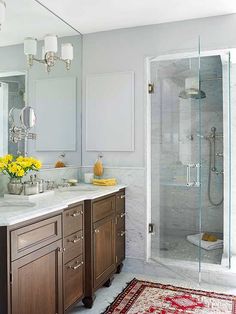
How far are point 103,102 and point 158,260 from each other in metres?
1.71

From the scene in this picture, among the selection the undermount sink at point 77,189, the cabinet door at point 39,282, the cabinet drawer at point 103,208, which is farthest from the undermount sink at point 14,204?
the undermount sink at point 77,189

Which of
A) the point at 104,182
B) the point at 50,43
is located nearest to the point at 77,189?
the point at 104,182

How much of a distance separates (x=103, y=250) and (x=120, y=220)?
48cm

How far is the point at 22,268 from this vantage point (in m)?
1.78

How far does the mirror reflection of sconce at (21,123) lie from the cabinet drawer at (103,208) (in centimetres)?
82

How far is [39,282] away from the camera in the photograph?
1917 millimetres

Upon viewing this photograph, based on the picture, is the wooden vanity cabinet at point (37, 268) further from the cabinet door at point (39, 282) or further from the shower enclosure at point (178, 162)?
the shower enclosure at point (178, 162)

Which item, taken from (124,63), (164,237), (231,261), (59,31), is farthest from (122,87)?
(231,261)

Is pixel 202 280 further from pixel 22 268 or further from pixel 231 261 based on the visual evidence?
pixel 22 268

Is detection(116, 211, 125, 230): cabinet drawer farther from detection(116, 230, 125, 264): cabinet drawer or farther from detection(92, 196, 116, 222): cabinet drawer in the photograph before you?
detection(92, 196, 116, 222): cabinet drawer

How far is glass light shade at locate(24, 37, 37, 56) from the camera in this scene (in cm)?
275

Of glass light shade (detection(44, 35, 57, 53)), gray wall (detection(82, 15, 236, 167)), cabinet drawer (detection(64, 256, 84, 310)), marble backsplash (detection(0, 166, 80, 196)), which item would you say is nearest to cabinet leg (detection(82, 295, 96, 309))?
cabinet drawer (detection(64, 256, 84, 310))

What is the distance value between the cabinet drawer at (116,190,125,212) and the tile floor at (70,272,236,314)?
0.66 m

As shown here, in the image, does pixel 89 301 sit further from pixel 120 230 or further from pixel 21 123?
pixel 21 123
